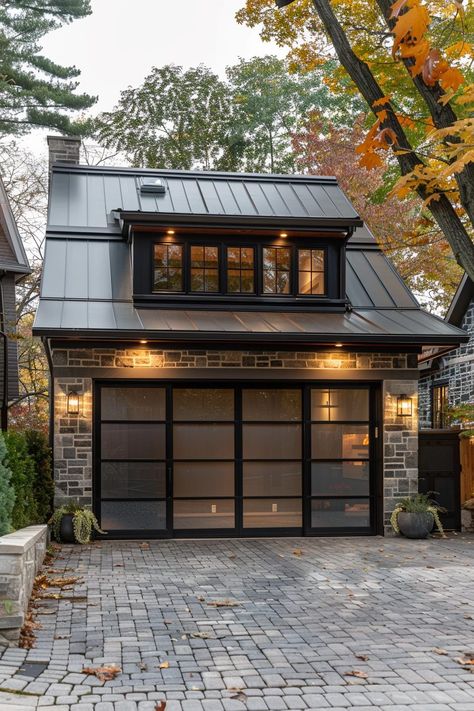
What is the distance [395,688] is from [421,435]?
29.8 feet

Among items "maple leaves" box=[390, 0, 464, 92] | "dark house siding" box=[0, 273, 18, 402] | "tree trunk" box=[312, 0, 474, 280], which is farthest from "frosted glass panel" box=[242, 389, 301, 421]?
"maple leaves" box=[390, 0, 464, 92]

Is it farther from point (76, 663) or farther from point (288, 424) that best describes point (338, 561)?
point (76, 663)

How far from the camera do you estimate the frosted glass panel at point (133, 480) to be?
13.5 meters

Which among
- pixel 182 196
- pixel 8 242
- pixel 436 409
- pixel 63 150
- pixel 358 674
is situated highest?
pixel 63 150

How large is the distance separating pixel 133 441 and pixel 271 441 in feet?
7.02

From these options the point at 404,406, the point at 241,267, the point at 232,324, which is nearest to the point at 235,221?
the point at 241,267

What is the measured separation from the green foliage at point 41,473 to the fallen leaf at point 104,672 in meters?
6.38

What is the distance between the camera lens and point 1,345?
62.5 ft

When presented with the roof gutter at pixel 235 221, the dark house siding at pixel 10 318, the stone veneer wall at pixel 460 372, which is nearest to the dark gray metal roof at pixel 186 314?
the roof gutter at pixel 235 221

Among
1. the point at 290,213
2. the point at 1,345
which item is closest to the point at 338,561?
the point at 290,213

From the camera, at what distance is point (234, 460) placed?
13.8m

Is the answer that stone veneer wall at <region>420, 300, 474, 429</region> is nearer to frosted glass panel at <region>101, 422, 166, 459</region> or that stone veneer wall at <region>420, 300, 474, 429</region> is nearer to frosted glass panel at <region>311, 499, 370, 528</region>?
frosted glass panel at <region>311, 499, 370, 528</region>

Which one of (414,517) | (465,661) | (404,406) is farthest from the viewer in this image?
(404,406)

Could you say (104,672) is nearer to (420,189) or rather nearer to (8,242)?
(420,189)
